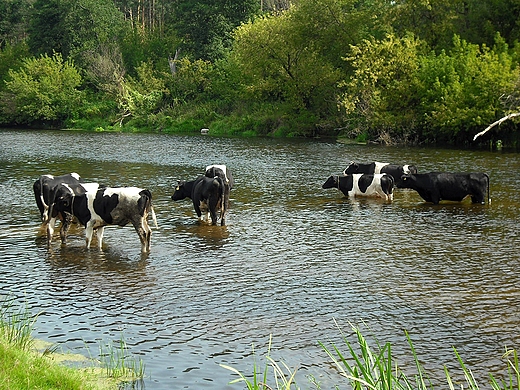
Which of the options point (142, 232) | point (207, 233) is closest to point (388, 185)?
point (207, 233)

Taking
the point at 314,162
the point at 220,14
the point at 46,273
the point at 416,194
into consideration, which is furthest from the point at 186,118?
the point at 46,273

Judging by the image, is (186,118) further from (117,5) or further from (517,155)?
(117,5)

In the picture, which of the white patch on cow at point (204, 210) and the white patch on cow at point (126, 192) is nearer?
the white patch on cow at point (126, 192)

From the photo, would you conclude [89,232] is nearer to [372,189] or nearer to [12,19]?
[372,189]

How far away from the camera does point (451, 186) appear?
749 inches

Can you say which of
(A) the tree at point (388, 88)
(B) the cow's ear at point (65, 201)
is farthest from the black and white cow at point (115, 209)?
(A) the tree at point (388, 88)

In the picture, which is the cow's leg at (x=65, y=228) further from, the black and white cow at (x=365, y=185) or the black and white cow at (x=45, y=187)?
the black and white cow at (x=365, y=185)

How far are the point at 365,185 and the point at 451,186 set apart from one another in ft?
8.34

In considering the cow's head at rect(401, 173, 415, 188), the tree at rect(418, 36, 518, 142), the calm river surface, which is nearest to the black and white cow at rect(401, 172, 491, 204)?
the cow's head at rect(401, 173, 415, 188)

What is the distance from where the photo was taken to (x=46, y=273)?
1134cm

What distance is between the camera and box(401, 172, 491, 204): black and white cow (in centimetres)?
1875

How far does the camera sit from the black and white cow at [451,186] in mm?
18750

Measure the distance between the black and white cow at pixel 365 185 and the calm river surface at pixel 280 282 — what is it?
372 mm

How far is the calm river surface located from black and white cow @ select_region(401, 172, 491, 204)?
17.1 inches
